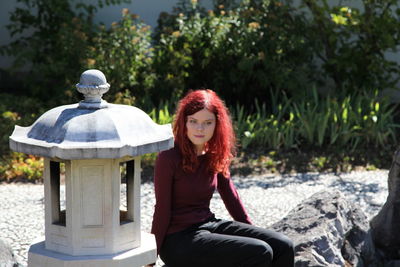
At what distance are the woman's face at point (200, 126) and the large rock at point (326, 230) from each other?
2.88ft

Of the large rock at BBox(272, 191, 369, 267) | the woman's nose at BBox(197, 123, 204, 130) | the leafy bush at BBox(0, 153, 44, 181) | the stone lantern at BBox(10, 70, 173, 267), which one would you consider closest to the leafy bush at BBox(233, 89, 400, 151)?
the leafy bush at BBox(0, 153, 44, 181)

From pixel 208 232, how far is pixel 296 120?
4.55 metres

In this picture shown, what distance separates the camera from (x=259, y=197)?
20.3 ft

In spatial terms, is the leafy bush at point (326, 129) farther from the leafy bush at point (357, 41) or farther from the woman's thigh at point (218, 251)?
the woman's thigh at point (218, 251)

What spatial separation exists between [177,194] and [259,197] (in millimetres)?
2416

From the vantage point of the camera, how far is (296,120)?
8234 millimetres

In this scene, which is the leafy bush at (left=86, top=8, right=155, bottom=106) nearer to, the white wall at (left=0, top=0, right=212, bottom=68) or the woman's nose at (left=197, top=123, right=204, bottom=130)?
the white wall at (left=0, top=0, right=212, bottom=68)

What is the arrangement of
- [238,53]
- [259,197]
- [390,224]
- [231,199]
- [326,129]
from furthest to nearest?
1. [238,53]
2. [326,129]
3. [259,197]
4. [390,224]
5. [231,199]

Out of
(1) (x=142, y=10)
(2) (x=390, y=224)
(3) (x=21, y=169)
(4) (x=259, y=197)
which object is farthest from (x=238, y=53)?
(2) (x=390, y=224)


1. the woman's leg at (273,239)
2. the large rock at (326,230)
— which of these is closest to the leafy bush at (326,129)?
the large rock at (326,230)

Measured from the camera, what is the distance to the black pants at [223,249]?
3.75 meters

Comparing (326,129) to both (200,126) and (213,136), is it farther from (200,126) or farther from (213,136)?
(200,126)

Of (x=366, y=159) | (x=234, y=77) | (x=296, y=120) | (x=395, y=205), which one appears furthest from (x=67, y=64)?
(x=395, y=205)

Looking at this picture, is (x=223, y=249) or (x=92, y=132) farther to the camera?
(x=223, y=249)
